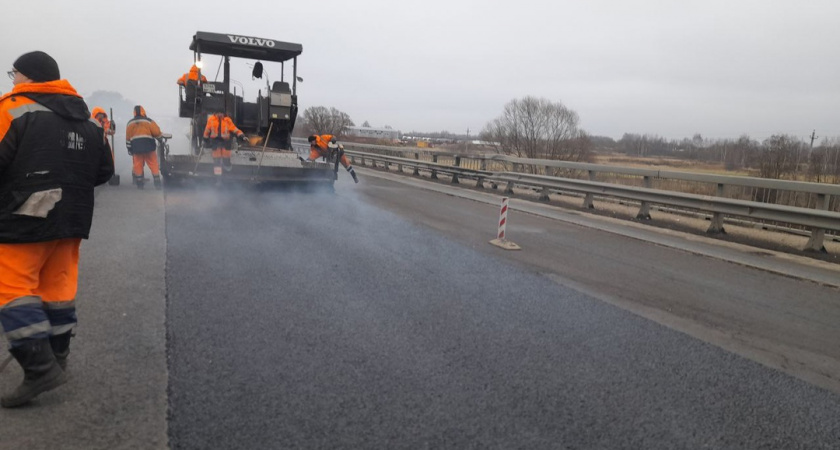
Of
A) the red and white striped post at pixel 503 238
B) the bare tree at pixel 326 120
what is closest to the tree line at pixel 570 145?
the bare tree at pixel 326 120

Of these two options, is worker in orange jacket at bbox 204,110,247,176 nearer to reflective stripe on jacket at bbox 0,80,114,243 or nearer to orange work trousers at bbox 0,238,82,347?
reflective stripe on jacket at bbox 0,80,114,243

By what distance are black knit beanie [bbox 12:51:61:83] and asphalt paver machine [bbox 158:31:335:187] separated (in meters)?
8.56

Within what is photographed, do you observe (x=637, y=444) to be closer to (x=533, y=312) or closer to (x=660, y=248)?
(x=533, y=312)

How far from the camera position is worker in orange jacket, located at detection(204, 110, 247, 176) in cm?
1132

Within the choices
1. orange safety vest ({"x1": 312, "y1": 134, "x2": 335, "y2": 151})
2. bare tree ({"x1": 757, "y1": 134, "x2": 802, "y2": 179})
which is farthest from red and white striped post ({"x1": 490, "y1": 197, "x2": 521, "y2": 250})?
bare tree ({"x1": 757, "y1": 134, "x2": 802, "y2": 179})

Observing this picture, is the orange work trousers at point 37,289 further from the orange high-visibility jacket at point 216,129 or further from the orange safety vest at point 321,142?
the orange safety vest at point 321,142

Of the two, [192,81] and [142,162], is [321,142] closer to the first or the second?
[192,81]

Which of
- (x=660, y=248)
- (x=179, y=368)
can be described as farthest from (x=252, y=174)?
(x=179, y=368)

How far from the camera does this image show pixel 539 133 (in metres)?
A: 31.3

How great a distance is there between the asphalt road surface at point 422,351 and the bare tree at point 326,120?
2781 cm

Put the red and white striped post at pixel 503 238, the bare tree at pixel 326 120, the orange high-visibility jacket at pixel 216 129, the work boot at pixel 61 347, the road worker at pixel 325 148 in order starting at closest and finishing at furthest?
the work boot at pixel 61 347 → the red and white striped post at pixel 503 238 → the orange high-visibility jacket at pixel 216 129 → the road worker at pixel 325 148 → the bare tree at pixel 326 120

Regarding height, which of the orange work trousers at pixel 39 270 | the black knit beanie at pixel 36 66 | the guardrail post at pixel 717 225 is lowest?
the guardrail post at pixel 717 225

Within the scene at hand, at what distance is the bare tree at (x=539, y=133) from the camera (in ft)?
97.4

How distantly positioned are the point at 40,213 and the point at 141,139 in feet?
32.2
